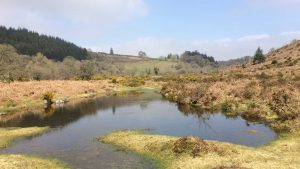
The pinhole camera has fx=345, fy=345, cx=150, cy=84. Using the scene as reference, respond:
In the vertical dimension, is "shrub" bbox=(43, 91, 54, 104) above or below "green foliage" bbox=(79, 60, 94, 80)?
below

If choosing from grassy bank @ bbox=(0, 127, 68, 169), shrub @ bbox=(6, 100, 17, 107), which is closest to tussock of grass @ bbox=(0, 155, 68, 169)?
grassy bank @ bbox=(0, 127, 68, 169)

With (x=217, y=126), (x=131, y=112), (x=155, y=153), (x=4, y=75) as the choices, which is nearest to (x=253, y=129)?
(x=217, y=126)

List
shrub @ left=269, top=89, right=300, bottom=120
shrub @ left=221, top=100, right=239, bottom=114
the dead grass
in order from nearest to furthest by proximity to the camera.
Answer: shrub @ left=269, top=89, right=300, bottom=120 → shrub @ left=221, top=100, right=239, bottom=114 → the dead grass

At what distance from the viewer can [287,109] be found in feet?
161

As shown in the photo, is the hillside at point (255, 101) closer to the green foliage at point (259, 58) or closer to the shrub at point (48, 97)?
the shrub at point (48, 97)

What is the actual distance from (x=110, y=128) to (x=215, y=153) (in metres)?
22.2

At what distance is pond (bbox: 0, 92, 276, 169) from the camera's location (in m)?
34.4

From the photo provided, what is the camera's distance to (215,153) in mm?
31672

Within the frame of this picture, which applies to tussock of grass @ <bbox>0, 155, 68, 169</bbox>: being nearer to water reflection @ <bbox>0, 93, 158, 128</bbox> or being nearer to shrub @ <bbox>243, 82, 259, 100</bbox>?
water reflection @ <bbox>0, 93, 158, 128</bbox>

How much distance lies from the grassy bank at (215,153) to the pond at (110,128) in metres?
2.02

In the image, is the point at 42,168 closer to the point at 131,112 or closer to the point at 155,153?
the point at 155,153

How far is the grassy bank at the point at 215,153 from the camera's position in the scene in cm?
2912

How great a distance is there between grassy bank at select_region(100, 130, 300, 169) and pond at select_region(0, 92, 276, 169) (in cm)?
202

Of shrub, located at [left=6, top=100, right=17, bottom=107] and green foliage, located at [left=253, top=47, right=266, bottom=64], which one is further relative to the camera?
green foliage, located at [left=253, top=47, right=266, bottom=64]
